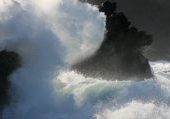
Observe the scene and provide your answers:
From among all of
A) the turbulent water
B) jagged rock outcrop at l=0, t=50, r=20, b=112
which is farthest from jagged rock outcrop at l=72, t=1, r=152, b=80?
jagged rock outcrop at l=0, t=50, r=20, b=112

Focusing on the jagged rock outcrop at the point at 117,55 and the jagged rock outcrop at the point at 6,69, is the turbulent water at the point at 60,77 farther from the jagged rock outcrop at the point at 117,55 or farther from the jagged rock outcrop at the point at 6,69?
the jagged rock outcrop at the point at 117,55

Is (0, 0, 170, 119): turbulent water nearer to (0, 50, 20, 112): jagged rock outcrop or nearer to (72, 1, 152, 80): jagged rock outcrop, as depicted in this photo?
(0, 50, 20, 112): jagged rock outcrop

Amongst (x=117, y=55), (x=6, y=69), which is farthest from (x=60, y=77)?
(x=117, y=55)

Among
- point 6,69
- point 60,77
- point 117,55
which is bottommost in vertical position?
point 6,69

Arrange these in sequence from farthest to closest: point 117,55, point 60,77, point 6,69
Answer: point 117,55 → point 60,77 → point 6,69

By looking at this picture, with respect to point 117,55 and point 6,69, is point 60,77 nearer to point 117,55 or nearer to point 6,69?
point 6,69

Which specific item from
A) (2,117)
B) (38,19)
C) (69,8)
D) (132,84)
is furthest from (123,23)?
(2,117)

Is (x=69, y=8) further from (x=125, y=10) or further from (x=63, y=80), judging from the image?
(x=125, y=10)
